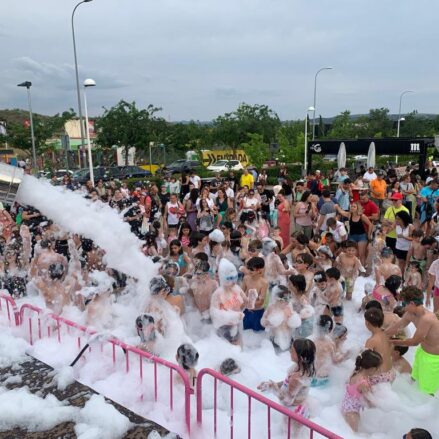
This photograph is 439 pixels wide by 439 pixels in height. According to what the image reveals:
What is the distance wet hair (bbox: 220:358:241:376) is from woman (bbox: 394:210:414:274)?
3.93 metres

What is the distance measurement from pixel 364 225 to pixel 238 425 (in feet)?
16.3

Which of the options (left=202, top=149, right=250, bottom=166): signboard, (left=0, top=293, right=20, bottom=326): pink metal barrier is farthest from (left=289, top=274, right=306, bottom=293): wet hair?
(left=202, top=149, right=250, bottom=166): signboard

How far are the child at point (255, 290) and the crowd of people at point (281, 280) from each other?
0.01 metres

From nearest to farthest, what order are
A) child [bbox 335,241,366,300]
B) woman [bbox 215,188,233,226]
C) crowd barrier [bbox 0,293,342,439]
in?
crowd barrier [bbox 0,293,342,439] < child [bbox 335,241,366,300] < woman [bbox 215,188,233,226]

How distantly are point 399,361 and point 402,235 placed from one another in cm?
330

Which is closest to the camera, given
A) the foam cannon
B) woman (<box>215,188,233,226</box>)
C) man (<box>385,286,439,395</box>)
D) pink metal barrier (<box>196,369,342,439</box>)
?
pink metal barrier (<box>196,369,342,439</box>)

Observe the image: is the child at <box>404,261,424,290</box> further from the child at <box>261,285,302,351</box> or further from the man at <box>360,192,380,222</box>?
the man at <box>360,192,380,222</box>

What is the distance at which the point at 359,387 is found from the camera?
13.0 feet

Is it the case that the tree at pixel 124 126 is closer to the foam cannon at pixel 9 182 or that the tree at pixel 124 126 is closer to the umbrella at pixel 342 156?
the umbrella at pixel 342 156

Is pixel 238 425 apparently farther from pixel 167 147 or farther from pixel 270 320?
pixel 167 147

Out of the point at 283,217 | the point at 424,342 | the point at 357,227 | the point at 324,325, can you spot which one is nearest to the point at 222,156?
the point at 283,217

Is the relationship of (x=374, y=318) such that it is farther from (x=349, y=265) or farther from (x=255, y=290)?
(x=349, y=265)

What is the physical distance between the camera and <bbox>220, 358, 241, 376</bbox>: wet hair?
16.7ft

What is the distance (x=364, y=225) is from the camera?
8.18 meters
